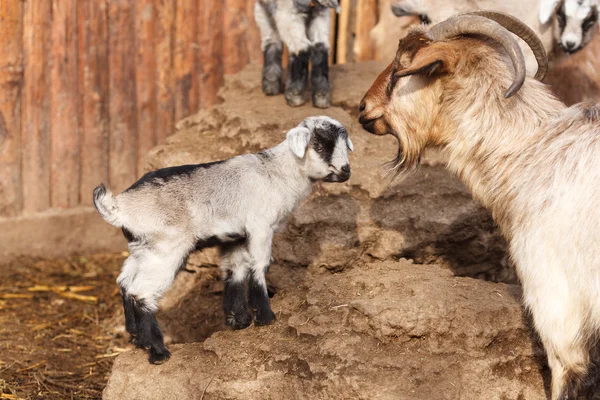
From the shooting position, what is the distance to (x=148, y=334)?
4.55 metres

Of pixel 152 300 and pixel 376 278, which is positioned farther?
pixel 376 278

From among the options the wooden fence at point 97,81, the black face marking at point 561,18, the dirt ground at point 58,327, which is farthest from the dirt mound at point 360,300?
the black face marking at point 561,18

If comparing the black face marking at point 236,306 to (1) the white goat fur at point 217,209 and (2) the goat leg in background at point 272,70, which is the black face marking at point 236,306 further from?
(2) the goat leg in background at point 272,70

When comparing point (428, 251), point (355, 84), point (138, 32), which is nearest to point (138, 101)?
point (138, 32)

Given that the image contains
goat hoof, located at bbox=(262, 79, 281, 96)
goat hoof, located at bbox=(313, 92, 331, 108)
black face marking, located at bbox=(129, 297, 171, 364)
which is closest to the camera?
black face marking, located at bbox=(129, 297, 171, 364)

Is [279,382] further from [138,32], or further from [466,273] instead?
[138,32]

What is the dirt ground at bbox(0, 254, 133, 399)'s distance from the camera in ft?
17.6

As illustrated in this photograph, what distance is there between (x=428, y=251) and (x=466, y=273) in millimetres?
408

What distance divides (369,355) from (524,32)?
1.86 metres

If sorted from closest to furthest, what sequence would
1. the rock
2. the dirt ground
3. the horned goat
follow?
the rock
the dirt ground
the horned goat

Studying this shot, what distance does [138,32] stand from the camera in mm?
7238

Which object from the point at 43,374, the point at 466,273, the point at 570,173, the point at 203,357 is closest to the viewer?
the point at 570,173

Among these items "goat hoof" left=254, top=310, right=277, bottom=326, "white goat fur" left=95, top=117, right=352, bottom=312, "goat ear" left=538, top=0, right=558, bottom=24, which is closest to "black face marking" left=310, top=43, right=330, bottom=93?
"white goat fur" left=95, top=117, right=352, bottom=312

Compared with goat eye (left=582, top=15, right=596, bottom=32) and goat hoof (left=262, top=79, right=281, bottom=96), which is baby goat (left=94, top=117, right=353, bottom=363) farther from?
goat eye (left=582, top=15, right=596, bottom=32)
